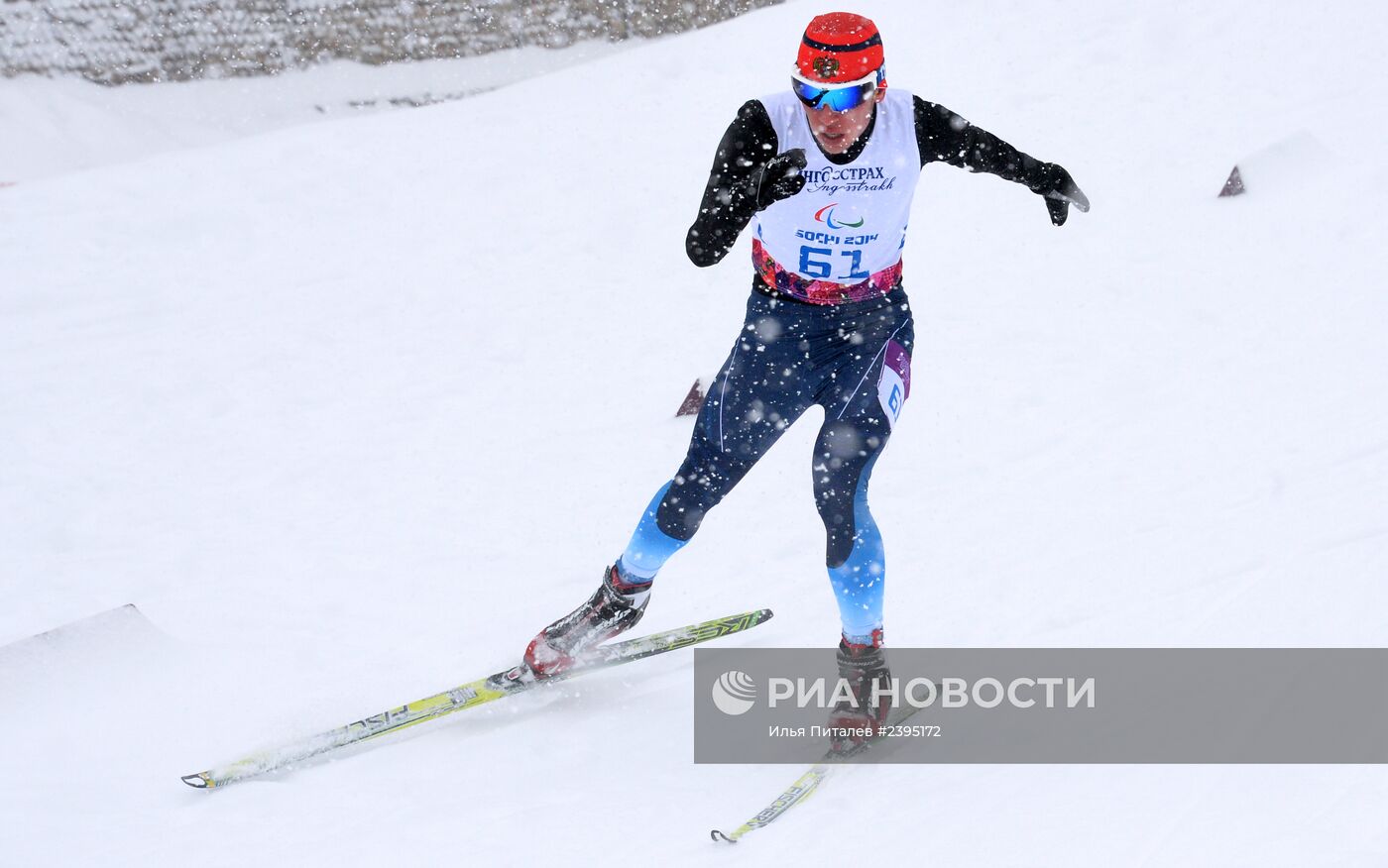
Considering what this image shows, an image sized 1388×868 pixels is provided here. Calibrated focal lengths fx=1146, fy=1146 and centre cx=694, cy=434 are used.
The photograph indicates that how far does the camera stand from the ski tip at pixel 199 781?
10.9 ft

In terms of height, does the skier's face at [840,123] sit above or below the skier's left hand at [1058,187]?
above

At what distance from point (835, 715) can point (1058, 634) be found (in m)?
1.07

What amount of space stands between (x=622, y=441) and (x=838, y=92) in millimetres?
3026

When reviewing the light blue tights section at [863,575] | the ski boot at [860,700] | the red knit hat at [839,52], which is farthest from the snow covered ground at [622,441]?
the red knit hat at [839,52]

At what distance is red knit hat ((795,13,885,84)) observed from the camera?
314cm

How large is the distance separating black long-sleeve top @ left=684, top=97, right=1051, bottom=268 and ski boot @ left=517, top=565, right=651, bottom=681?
47.6 inches

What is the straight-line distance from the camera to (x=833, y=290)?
11.6ft

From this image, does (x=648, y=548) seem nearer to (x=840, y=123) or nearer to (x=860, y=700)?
(x=860, y=700)

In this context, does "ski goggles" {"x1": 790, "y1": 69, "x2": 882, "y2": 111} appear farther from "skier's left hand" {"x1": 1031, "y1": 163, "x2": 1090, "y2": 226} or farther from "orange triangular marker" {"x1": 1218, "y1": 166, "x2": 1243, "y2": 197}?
"orange triangular marker" {"x1": 1218, "y1": 166, "x2": 1243, "y2": 197}

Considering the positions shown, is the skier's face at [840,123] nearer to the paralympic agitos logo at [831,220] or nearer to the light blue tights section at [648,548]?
the paralympic agitos logo at [831,220]

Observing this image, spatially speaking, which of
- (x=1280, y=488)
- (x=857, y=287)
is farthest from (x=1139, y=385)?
(x=857, y=287)

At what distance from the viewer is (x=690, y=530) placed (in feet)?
12.3

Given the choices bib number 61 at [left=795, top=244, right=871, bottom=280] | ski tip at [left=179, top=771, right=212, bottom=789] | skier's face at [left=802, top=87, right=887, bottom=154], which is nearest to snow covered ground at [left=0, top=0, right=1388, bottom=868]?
ski tip at [left=179, top=771, right=212, bottom=789]

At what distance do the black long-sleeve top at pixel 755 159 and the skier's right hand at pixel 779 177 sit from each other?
0.06 ft
